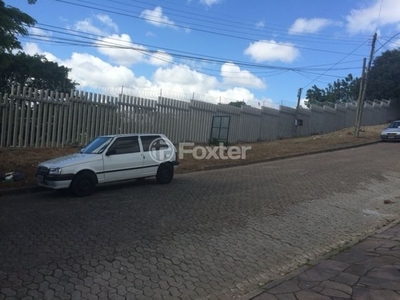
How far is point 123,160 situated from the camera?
9.21 meters

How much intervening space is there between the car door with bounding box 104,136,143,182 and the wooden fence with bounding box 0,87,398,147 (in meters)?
5.22

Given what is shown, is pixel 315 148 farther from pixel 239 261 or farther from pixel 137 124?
pixel 239 261

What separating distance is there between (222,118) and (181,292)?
1595cm

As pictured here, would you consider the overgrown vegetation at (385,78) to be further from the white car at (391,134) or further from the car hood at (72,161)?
the car hood at (72,161)

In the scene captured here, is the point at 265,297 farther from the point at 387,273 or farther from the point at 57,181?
the point at 57,181

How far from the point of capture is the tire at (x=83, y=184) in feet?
26.8

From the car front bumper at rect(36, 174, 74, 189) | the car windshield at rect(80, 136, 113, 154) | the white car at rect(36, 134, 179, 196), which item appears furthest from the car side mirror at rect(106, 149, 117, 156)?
the car front bumper at rect(36, 174, 74, 189)

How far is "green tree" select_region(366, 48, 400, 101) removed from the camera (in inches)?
1479

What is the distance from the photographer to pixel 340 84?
5603cm

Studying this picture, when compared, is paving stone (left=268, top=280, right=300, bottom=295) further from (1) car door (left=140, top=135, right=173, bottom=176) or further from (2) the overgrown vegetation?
(2) the overgrown vegetation

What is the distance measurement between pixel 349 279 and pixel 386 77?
130 ft

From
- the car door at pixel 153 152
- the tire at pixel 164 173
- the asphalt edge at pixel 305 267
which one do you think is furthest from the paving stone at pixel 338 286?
the tire at pixel 164 173

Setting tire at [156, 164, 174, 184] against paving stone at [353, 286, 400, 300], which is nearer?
paving stone at [353, 286, 400, 300]

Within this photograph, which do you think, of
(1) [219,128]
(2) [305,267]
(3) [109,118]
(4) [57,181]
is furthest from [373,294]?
(1) [219,128]
